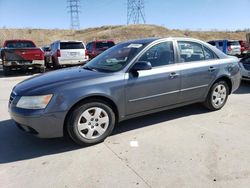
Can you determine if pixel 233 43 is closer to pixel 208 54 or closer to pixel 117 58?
pixel 208 54

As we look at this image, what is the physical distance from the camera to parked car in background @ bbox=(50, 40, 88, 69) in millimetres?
13312

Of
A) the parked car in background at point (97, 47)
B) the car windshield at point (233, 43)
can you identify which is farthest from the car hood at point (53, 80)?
the car windshield at point (233, 43)

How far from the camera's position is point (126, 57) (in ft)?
14.2

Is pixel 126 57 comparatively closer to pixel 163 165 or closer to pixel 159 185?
pixel 163 165

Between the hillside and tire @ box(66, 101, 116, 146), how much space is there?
4425 centimetres

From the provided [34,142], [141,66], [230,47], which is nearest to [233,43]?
[230,47]

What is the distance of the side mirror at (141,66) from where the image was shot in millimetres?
4027

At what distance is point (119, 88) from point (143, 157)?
1.15 m

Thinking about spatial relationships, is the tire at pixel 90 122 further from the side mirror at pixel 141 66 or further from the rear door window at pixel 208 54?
the rear door window at pixel 208 54

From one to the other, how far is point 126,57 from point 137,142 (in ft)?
4.80

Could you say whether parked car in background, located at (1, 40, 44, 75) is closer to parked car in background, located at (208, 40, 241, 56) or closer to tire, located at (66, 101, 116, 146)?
tire, located at (66, 101, 116, 146)

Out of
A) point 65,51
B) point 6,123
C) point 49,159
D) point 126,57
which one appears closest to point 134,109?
point 126,57

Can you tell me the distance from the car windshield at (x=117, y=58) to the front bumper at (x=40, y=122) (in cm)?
119

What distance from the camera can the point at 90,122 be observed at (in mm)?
3852
